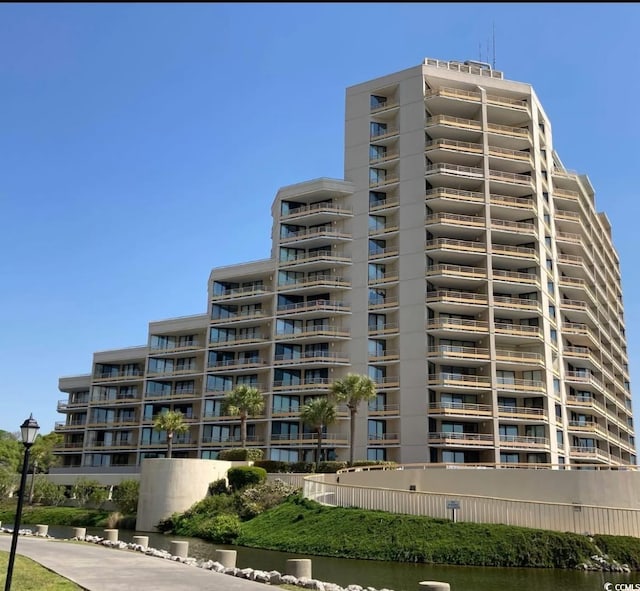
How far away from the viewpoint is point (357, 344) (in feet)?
231

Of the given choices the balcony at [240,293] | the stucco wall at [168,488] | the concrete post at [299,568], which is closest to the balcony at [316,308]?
the balcony at [240,293]

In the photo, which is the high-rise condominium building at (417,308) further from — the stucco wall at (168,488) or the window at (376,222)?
the stucco wall at (168,488)

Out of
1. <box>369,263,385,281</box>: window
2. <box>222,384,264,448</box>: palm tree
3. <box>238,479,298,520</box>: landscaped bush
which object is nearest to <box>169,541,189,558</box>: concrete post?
<box>238,479,298,520</box>: landscaped bush

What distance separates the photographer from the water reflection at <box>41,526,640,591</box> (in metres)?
26.4

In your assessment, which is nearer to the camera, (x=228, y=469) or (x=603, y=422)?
(x=228, y=469)

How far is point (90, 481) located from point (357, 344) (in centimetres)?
2870

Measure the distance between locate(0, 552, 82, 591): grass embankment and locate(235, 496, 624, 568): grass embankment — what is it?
17.3 meters

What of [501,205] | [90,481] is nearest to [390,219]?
[501,205]

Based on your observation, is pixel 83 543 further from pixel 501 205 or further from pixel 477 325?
pixel 501 205

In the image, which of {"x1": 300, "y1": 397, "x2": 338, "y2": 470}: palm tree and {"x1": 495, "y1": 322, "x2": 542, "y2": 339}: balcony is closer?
{"x1": 300, "y1": 397, "x2": 338, "y2": 470}: palm tree

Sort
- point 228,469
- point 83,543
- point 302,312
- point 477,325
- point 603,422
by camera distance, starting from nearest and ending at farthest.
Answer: point 83,543 → point 228,469 → point 477,325 → point 302,312 → point 603,422

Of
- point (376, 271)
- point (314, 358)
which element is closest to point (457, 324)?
point (376, 271)

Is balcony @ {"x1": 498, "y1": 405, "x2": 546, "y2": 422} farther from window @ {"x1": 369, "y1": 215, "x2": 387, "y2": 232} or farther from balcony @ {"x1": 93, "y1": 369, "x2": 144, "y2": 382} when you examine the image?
balcony @ {"x1": 93, "y1": 369, "x2": 144, "y2": 382}

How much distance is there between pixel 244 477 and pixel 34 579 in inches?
1288
